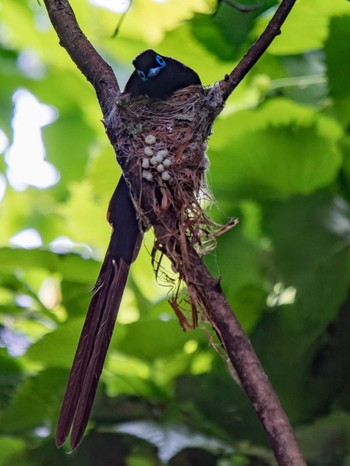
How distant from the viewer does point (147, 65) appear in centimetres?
194

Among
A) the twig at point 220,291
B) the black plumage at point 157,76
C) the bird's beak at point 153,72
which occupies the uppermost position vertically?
the black plumage at point 157,76

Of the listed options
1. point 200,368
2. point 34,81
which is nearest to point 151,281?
point 200,368

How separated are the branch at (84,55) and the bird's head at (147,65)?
0.34m

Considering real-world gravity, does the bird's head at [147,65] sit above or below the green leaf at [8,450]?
above

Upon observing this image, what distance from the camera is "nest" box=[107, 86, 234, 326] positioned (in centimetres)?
150

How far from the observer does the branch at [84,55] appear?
1.53 metres

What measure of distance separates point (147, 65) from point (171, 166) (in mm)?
377

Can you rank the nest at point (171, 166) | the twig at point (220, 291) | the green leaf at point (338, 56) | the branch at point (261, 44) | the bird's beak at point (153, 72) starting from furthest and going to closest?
the green leaf at point (338, 56) → the bird's beak at point (153, 72) → the nest at point (171, 166) → the branch at point (261, 44) → the twig at point (220, 291)

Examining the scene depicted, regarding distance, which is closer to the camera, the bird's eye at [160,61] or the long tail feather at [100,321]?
the long tail feather at [100,321]

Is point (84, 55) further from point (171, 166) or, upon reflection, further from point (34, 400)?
point (34, 400)

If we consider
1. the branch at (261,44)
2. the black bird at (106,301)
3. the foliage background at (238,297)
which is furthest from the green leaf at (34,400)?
the branch at (261,44)

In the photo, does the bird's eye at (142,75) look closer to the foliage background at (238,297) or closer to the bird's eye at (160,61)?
the bird's eye at (160,61)

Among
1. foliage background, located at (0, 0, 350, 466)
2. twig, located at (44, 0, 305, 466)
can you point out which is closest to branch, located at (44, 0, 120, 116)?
twig, located at (44, 0, 305, 466)

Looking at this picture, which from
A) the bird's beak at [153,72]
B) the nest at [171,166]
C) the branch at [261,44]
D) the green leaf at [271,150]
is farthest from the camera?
the green leaf at [271,150]
